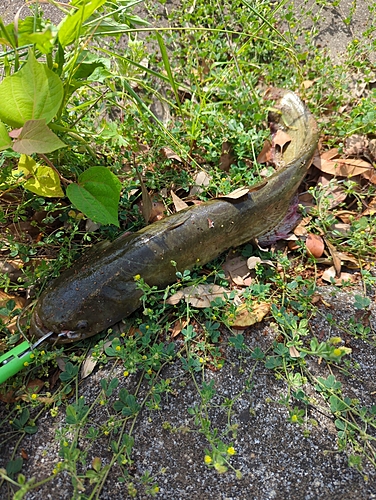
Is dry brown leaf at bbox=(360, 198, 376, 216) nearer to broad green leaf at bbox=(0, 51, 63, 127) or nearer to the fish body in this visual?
the fish body

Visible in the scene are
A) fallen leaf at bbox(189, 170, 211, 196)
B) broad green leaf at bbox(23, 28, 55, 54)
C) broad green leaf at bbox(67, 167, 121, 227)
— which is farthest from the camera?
fallen leaf at bbox(189, 170, 211, 196)

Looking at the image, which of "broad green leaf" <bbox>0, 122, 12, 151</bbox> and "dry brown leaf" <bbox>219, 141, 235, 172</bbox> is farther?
"dry brown leaf" <bbox>219, 141, 235, 172</bbox>

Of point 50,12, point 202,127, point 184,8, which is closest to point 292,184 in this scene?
point 202,127

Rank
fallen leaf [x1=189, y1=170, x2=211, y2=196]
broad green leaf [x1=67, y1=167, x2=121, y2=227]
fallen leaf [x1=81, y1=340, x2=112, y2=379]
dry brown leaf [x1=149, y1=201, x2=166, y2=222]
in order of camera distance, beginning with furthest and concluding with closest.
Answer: fallen leaf [x1=189, y1=170, x2=211, y2=196] < dry brown leaf [x1=149, y1=201, x2=166, y2=222] < fallen leaf [x1=81, y1=340, x2=112, y2=379] < broad green leaf [x1=67, y1=167, x2=121, y2=227]

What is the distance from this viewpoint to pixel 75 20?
5.52ft

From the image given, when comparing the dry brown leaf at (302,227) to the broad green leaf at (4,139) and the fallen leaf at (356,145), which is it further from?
A: the broad green leaf at (4,139)

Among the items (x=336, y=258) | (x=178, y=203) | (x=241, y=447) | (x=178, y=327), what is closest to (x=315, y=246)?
(x=336, y=258)

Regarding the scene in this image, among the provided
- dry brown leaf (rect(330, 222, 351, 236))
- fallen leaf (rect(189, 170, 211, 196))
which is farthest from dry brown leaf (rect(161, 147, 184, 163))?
dry brown leaf (rect(330, 222, 351, 236))

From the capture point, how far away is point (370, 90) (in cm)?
338

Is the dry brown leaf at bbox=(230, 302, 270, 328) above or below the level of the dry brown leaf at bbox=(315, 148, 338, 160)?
below

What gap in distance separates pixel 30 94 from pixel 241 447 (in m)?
2.00

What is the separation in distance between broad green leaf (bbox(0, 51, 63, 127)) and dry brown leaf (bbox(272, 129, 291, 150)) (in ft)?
6.25

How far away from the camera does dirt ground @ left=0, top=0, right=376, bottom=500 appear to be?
1881mm

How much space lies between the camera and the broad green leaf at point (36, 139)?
64.2 inches
